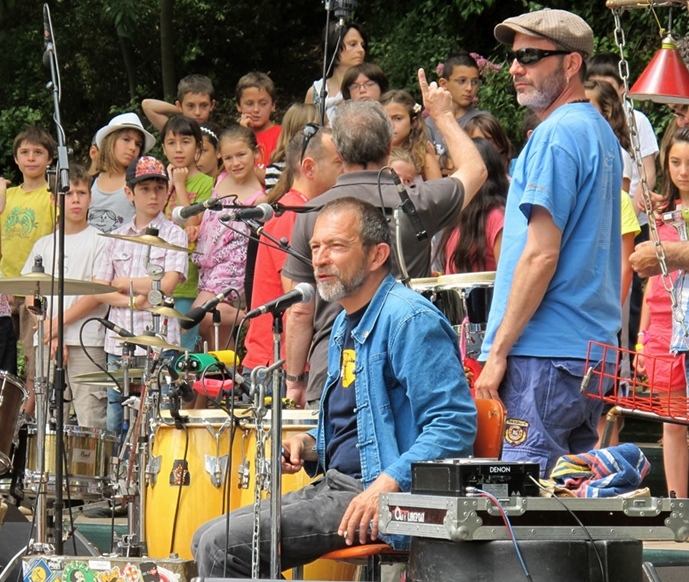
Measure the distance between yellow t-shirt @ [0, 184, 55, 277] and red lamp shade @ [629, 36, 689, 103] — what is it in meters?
6.03

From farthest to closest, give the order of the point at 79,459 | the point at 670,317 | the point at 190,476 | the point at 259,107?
1. the point at 259,107
2. the point at 79,459
3. the point at 670,317
4. the point at 190,476

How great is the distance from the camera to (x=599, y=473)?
14.4 ft

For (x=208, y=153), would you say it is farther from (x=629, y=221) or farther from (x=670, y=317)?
(x=670, y=317)

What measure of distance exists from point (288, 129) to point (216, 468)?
2.81 meters

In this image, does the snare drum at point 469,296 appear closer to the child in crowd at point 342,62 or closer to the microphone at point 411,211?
the microphone at point 411,211

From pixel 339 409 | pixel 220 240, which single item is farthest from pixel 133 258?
pixel 339 409

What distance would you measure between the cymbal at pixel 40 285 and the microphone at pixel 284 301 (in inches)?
98.8

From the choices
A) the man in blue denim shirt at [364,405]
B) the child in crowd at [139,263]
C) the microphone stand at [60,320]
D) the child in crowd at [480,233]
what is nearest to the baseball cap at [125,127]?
the child in crowd at [139,263]

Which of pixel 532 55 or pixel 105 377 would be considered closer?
pixel 532 55

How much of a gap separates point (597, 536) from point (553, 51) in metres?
1.99

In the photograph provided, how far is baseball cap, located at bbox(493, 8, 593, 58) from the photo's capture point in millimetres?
5121

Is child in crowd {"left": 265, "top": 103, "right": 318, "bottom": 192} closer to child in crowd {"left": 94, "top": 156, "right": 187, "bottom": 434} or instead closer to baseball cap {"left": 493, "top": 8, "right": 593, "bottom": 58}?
child in crowd {"left": 94, "top": 156, "right": 187, "bottom": 434}

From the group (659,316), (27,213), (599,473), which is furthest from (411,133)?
(599,473)

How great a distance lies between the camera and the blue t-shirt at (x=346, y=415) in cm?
488
